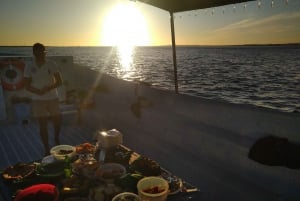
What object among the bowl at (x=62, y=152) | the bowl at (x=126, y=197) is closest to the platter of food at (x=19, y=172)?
the bowl at (x=62, y=152)

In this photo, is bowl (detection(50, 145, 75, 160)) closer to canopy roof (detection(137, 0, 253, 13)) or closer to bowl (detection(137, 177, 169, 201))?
bowl (detection(137, 177, 169, 201))

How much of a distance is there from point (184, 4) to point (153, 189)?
6.18 metres

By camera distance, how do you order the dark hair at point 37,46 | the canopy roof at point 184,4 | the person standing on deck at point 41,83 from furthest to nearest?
1. the canopy roof at point 184,4
2. the person standing on deck at point 41,83
3. the dark hair at point 37,46

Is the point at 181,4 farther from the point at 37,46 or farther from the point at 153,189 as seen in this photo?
the point at 153,189

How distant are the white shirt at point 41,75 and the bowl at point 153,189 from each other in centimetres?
367

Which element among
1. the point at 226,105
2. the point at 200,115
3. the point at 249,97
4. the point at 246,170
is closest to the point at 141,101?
the point at 200,115

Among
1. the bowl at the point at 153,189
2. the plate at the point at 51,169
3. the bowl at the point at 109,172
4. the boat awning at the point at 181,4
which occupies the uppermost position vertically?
the boat awning at the point at 181,4

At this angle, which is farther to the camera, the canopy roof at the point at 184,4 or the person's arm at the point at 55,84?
the canopy roof at the point at 184,4

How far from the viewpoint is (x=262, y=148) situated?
4859 mm

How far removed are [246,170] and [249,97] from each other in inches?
1040

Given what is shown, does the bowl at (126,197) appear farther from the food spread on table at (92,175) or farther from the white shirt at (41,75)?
the white shirt at (41,75)

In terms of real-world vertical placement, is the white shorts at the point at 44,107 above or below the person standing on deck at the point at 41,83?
below

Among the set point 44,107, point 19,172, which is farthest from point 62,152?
point 44,107

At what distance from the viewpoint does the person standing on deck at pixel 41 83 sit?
577 cm
